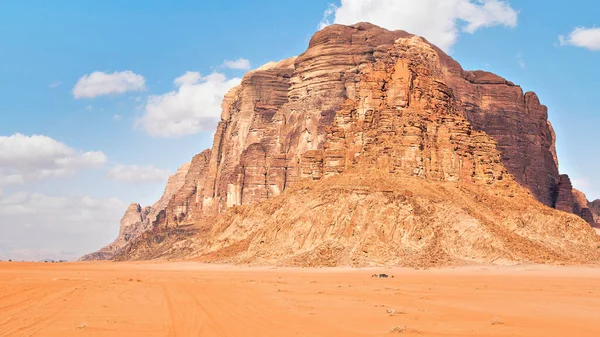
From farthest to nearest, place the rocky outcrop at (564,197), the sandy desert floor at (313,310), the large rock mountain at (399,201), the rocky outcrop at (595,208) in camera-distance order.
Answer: the rocky outcrop at (595,208), the rocky outcrop at (564,197), the large rock mountain at (399,201), the sandy desert floor at (313,310)

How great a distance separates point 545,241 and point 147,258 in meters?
96.0

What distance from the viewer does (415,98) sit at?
8694cm

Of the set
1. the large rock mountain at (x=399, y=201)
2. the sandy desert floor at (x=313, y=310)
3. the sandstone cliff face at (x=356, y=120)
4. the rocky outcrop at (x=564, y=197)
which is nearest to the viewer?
the sandy desert floor at (x=313, y=310)

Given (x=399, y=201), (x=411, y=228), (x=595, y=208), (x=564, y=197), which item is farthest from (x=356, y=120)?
(x=595, y=208)

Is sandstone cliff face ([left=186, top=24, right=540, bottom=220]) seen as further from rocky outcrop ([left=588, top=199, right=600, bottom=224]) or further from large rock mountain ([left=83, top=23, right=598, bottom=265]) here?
rocky outcrop ([left=588, top=199, right=600, bottom=224])

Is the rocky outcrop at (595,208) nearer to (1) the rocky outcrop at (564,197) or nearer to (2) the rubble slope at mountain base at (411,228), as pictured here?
(1) the rocky outcrop at (564,197)

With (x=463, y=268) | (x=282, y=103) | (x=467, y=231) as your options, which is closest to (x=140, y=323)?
(x=463, y=268)

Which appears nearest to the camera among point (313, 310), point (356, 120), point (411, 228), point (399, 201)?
point (313, 310)

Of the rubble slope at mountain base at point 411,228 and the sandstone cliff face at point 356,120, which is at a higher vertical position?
the sandstone cliff face at point 356,120

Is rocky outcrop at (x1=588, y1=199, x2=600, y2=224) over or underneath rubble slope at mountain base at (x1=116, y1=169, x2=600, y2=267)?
over

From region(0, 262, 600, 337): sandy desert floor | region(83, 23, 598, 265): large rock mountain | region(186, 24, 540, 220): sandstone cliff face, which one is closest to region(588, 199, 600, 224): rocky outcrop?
region(186, 24, 540, 220): sandstone cliff face

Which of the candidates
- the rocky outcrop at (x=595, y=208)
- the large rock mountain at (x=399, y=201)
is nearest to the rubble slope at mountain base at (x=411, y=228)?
the large rock mountain at (x=399, y=201)

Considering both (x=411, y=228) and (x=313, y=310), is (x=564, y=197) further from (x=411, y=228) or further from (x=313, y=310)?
(x=313, y=310)

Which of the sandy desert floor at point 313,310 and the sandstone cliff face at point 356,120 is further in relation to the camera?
the sandstone cliff face at point 356,120
